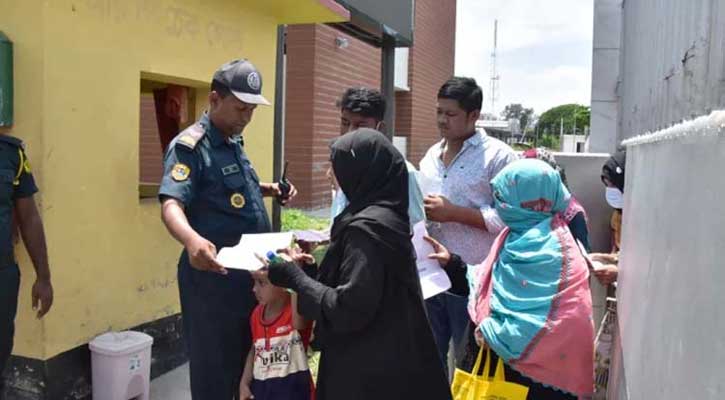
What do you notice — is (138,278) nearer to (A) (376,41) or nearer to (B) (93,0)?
(B) (93,0)

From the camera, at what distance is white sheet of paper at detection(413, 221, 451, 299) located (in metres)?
2.85

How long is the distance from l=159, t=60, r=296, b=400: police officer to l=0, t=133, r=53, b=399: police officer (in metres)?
0.73

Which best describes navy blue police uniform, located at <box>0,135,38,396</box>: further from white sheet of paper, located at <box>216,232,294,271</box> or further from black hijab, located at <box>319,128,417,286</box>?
black hijab, located at <box>319,128,417,286</box>

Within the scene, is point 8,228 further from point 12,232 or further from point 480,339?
point 480,339

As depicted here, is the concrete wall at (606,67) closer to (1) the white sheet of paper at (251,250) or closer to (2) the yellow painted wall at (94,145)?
(2) the yellow painted wall at (94,145)

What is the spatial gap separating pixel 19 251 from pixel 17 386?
0.72m

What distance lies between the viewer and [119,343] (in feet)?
11.6

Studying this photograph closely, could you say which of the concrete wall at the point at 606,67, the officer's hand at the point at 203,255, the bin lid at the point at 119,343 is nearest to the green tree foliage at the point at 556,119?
the concrete wall at the point at 606,67

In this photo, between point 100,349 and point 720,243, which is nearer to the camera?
point 720,243

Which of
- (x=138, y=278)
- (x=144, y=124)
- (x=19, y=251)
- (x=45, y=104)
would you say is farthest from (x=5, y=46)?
(x=144, y=124)

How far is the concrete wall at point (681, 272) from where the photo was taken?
35.7 inches

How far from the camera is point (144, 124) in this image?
9859 mm

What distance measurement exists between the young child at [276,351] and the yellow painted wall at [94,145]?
132 centimetres

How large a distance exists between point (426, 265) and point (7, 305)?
1.84 metres
